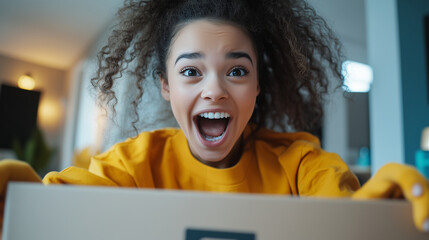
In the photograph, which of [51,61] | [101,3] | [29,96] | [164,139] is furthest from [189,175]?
[51,61]

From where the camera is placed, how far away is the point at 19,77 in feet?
15.6

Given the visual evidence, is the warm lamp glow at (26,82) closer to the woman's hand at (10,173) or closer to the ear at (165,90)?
the ear at (165,90)

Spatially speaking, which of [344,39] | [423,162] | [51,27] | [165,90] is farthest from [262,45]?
[51,27]

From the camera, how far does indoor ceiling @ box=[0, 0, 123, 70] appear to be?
3498 millimetres

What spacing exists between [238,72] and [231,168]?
23cm

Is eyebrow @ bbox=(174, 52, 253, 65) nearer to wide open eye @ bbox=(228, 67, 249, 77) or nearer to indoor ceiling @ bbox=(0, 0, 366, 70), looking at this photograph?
wide open eye @ bbox=(228, 67, 249, 77)

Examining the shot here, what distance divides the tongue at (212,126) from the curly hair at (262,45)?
0.20m

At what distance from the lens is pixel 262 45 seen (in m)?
0.90

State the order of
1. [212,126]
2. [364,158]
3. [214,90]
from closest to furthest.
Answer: [214,90]
[212,126]
[364,158]

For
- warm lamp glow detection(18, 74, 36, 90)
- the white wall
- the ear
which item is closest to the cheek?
the ear

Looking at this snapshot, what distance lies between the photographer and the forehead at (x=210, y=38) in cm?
72

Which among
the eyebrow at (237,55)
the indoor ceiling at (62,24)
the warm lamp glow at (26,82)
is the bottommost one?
the eyebrow at (237,55)

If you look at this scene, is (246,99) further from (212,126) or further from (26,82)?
(26,82)

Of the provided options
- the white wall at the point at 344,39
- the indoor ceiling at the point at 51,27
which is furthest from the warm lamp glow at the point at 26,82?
the white wall at the point at 344,39
